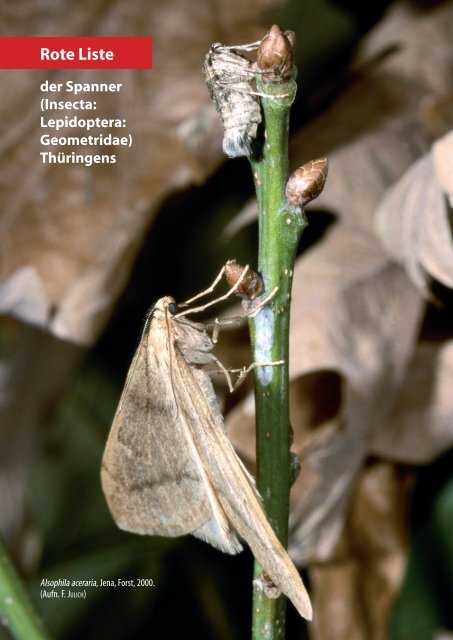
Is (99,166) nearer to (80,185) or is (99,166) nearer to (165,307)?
(80,185)

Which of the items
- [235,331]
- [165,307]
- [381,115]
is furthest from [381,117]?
[165,307]

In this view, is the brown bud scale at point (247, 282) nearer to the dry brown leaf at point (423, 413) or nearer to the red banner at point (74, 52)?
the dry brown leaf at point (423, 413)

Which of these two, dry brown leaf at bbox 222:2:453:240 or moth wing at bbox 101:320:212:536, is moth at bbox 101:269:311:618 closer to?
moth wing at bbox 101:320:212:536

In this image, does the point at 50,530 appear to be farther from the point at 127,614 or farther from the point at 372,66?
the point at 372,66

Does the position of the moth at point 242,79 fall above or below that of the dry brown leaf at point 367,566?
above

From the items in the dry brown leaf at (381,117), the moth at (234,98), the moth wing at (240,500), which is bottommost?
the moth wing at (240,500)

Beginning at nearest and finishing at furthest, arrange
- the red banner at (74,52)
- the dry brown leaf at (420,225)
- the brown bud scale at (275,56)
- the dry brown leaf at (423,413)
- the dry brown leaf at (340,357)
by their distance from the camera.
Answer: the brown bud scale at (275,56) → the dry brown leaf at (420,225) → the dry brown leaf at (340,357) → the dry brown leaf at (423,413) → the red banner at (74,52)

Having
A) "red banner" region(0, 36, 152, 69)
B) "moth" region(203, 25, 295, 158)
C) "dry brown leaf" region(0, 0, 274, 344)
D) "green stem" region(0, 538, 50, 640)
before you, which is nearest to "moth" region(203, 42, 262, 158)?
"moth" region(203, 25, 295, 158)

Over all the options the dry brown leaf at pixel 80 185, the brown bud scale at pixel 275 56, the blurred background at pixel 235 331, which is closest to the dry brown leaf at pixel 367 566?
the blurred background at pixel 235 331
